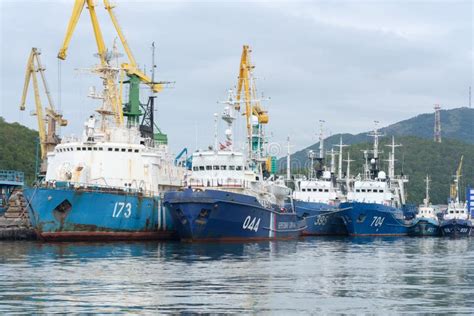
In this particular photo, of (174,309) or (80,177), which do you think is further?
(80,177)

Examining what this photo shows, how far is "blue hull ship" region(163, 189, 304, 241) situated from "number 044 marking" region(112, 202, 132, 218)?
2.67m

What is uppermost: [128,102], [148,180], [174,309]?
[128,102]

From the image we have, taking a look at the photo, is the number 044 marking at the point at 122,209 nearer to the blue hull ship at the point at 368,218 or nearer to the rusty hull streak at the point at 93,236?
the rusty hull streak at the point at 93,236

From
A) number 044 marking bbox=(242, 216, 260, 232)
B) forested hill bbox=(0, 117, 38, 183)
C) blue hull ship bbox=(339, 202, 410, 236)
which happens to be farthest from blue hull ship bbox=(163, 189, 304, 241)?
forested hill bbox=(0, 117, 38, 183)

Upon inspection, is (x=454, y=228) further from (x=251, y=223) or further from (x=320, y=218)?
(x=251, y=223)

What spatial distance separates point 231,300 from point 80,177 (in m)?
34.7

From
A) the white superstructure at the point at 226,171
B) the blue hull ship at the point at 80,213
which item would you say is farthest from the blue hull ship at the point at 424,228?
the blue hull ship at the point at 80,213

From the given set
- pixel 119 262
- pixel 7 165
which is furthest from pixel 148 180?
pixel 7 165

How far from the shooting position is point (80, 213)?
192ft

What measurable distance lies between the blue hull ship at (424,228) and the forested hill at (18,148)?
157ft

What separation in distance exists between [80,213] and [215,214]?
8.71 meters

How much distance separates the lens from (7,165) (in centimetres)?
11794

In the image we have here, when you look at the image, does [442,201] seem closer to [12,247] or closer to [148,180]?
[148,180]

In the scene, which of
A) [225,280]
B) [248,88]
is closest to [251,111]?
[248,88]
